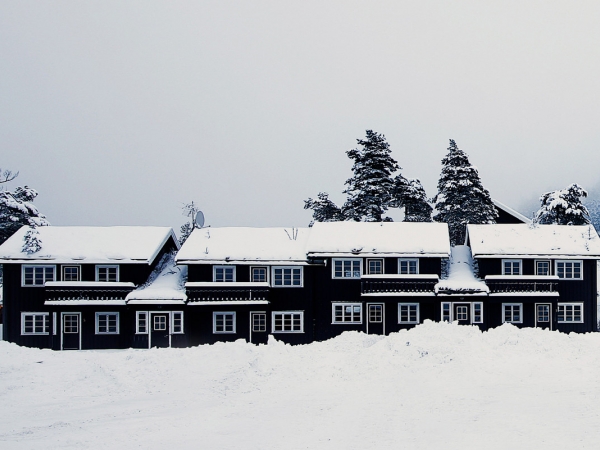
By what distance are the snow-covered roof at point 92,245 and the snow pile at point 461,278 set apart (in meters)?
19.7

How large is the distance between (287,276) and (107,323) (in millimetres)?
12235

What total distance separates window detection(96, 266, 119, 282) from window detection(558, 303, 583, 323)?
30.0m

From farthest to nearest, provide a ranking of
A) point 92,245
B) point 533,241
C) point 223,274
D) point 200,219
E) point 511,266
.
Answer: point 200,219 < point 533,241 < point 511,266 < point 92,245 < point 223,274

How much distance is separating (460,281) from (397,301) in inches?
174

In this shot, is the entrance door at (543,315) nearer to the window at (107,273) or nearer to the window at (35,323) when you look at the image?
the window at (107,273)

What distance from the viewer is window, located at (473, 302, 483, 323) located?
117 feet

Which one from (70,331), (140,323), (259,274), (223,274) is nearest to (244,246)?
(259,274)

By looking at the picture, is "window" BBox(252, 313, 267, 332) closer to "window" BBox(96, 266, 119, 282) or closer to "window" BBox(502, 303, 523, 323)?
"window" BBox(96, 266, 119, 282)

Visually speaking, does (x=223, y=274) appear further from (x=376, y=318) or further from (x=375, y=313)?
(x=376, y=318)

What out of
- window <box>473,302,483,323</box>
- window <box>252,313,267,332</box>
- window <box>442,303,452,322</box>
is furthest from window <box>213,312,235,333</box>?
window <box>473,302,483,323</box>

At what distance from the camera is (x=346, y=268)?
36438 mm

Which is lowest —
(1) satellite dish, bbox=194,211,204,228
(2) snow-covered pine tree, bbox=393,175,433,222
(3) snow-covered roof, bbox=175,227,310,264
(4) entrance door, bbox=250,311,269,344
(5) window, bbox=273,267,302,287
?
(4) entrance door, bbox=250,311,269,344

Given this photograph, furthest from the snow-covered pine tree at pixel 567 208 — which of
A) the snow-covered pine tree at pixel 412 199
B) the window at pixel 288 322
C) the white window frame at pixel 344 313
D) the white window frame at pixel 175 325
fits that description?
the white window frame at pixel 175 325

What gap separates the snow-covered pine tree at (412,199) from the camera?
53750 mm
